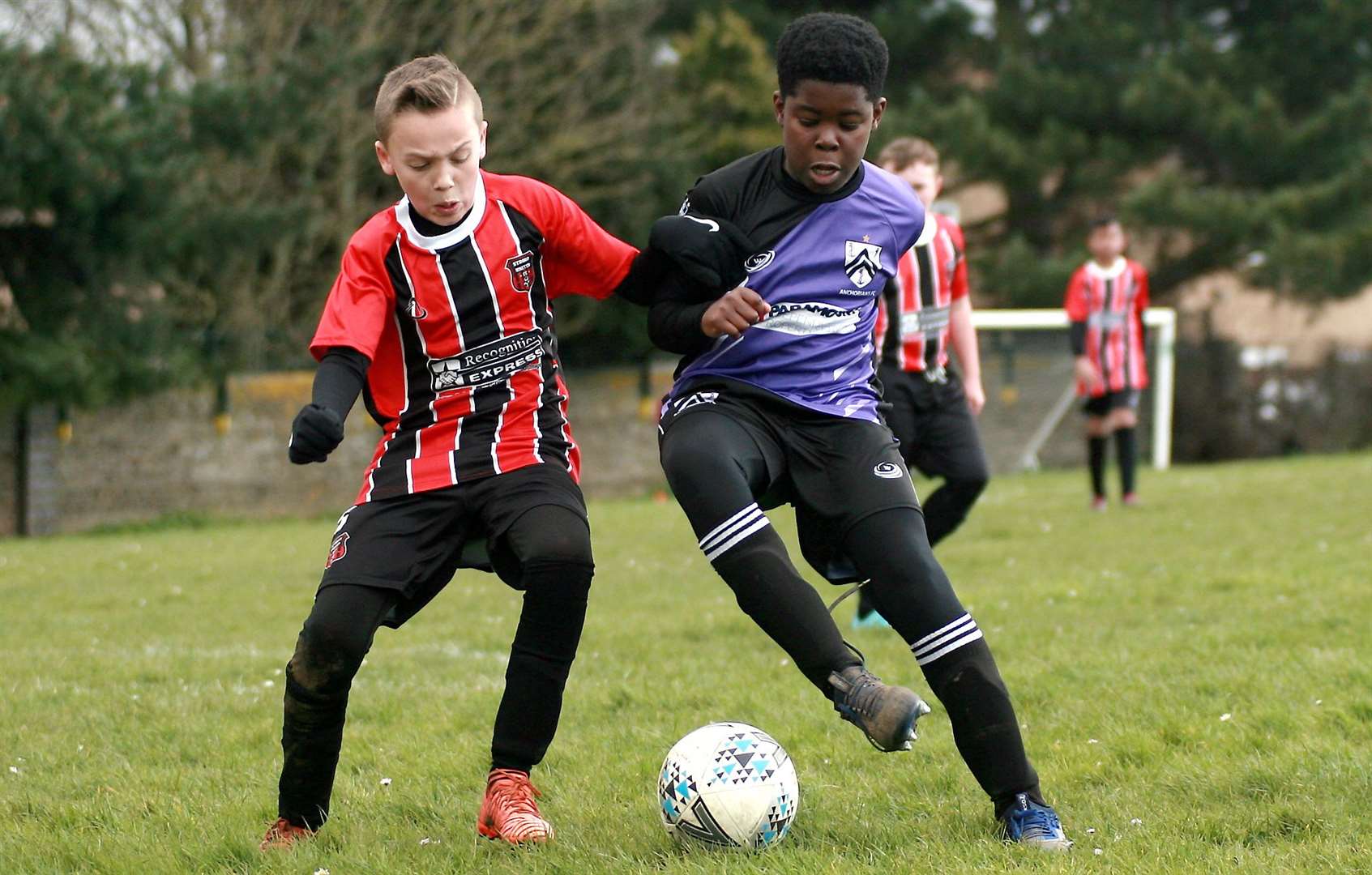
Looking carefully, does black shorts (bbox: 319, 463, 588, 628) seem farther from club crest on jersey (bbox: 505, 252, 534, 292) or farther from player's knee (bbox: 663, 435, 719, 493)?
club crest on jersey (bbox: 505, 252, 534, 292)

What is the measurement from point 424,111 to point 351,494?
53.3ft

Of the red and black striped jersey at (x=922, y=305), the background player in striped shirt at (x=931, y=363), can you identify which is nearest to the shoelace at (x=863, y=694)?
the background player in striped shirt at (x=931, y=363)

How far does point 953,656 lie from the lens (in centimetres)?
376

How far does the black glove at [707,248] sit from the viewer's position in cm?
398

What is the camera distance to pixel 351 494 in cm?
1975

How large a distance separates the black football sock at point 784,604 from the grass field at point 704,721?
1.52 ft

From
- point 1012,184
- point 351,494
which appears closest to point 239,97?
point 351,494

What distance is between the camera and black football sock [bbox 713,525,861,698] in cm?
370

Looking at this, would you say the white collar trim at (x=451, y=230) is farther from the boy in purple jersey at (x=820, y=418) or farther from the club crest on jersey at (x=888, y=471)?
the club crest on jersey at (x=888, y=471)

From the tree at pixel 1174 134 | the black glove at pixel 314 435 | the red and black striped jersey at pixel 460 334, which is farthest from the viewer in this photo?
the tree at pixel 1174 134

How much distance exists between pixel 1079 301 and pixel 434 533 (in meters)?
10.4

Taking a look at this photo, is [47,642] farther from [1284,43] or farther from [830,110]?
[1284,43]

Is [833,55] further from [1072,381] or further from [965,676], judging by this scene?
[1072,381]

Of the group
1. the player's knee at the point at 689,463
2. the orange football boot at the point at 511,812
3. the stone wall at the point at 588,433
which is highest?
the player's knee at the point at 689,463
